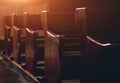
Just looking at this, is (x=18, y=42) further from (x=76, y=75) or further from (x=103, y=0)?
(x=103, y=0)

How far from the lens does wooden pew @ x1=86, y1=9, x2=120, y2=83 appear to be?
2.76 m

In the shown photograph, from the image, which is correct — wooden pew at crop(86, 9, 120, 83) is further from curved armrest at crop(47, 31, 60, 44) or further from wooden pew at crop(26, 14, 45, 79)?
wooden pew at crop(26, 14, 45, 79)

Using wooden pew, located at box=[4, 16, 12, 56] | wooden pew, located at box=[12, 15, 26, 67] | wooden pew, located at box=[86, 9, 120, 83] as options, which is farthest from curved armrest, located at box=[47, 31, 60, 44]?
wooden pew, located at box=[4, 16, 12, 56]

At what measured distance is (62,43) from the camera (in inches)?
130

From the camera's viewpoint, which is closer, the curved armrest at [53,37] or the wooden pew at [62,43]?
the wooden pew at [62,43]

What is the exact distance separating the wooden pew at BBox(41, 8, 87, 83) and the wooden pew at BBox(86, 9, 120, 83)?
0.13 meters

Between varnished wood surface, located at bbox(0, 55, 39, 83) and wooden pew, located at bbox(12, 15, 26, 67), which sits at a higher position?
wooden pew, located at bbox(12, 15, 26, 67)

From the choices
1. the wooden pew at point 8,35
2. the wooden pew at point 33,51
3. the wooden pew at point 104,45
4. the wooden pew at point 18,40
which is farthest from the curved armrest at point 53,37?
the wooden pew at point 8,35

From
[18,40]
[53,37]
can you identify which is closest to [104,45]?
[53,37]

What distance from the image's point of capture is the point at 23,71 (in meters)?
5.18

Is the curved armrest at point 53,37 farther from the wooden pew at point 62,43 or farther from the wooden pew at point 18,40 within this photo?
the wooden pew at point 18,40

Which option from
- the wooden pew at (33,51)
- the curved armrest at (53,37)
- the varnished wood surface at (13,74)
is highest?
the curved armrest at (53,37)

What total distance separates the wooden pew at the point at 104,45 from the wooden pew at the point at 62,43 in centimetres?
13

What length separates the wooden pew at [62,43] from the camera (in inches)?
127
